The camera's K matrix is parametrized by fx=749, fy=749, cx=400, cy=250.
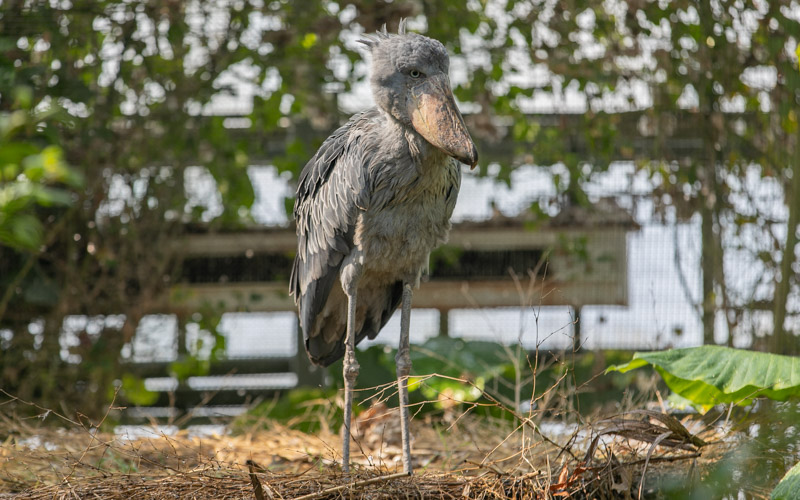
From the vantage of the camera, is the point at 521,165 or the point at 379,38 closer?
the point at 379,38

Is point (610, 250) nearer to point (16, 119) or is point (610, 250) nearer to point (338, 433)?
point (338, 433)

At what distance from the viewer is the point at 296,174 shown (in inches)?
165

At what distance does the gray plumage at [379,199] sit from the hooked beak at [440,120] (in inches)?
1.0

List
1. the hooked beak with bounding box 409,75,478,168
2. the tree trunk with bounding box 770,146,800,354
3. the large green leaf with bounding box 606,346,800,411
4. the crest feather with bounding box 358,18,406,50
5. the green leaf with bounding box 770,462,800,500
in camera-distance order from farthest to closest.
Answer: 1. the tree trunk with bounding box 770,146,800,354
2. the crest feather with bounding box 358,18,406,50
3. the large green leaf with bounding box 606,346,800,411
4. the hooked beak with bounding box 409,75,478,168
5. the green leaf with bounding box 770,462,800,500

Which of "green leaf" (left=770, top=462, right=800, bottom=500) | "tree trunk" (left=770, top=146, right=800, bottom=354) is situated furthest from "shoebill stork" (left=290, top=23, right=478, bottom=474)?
"tree trunk" (left=770, top=146, right=800, bottom=354)

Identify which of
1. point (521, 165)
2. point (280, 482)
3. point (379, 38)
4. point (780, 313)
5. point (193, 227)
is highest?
point (379, 38)

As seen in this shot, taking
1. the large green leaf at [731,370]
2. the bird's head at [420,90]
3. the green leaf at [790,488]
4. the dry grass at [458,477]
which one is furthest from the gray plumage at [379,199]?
the green leaf at [790,488]

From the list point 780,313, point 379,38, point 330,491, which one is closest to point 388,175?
point 379,38

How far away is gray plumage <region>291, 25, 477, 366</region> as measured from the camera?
216cm

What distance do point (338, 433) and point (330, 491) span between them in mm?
1624

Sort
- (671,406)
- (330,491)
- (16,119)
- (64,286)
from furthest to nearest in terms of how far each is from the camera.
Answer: (64,286), (671,406), (330,491), (16,119)

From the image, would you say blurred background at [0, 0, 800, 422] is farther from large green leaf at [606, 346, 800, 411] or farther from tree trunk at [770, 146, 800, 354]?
large green leaf at [606, 346, 800, 411]

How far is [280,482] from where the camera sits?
2031 millimetres

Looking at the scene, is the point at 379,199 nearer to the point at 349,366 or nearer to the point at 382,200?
the point at 382,200
